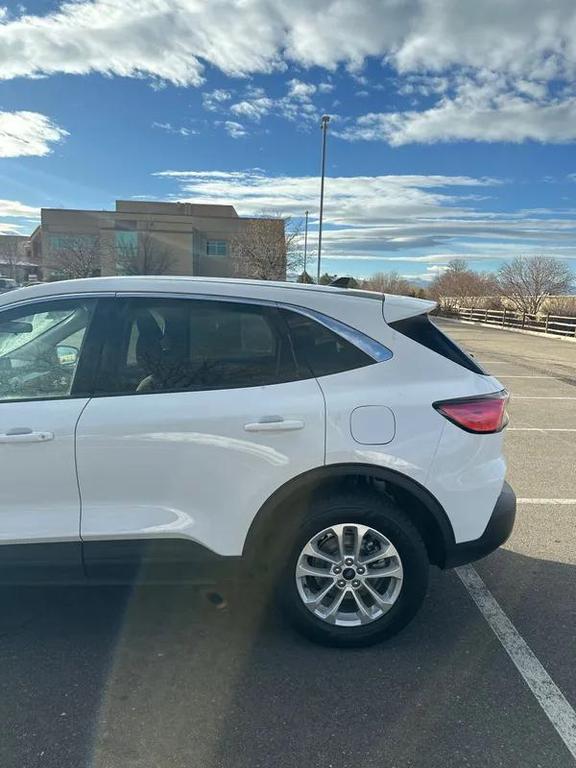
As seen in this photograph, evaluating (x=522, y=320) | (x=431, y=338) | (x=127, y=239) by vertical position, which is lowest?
(x=522, y=320)

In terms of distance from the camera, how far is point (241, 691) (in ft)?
8.07

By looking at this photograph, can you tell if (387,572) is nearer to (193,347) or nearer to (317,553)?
(317,553)

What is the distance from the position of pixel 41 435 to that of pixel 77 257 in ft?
153

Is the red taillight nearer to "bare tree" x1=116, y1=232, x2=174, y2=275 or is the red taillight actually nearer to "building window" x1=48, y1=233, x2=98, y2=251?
"bare tree" x1=116, y1=232, x2=174, y2=275

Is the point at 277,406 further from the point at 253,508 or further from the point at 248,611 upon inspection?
the point at 248,611

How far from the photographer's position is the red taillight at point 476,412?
2658 mm

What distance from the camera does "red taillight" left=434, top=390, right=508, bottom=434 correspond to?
2.66m

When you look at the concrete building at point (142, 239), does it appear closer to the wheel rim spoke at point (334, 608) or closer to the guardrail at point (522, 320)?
the guardrail at point (522, 320)

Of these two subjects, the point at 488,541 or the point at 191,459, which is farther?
the point at 488,541

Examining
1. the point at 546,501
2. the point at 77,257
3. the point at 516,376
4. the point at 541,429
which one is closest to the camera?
the point at 546,501

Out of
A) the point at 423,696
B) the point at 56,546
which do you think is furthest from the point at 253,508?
the point at 423,696

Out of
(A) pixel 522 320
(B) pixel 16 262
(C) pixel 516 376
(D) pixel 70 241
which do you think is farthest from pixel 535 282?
(B) pixel 16 262

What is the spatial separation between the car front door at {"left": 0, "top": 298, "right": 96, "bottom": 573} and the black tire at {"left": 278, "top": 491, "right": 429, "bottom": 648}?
1.07m

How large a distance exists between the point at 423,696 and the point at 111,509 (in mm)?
1662
